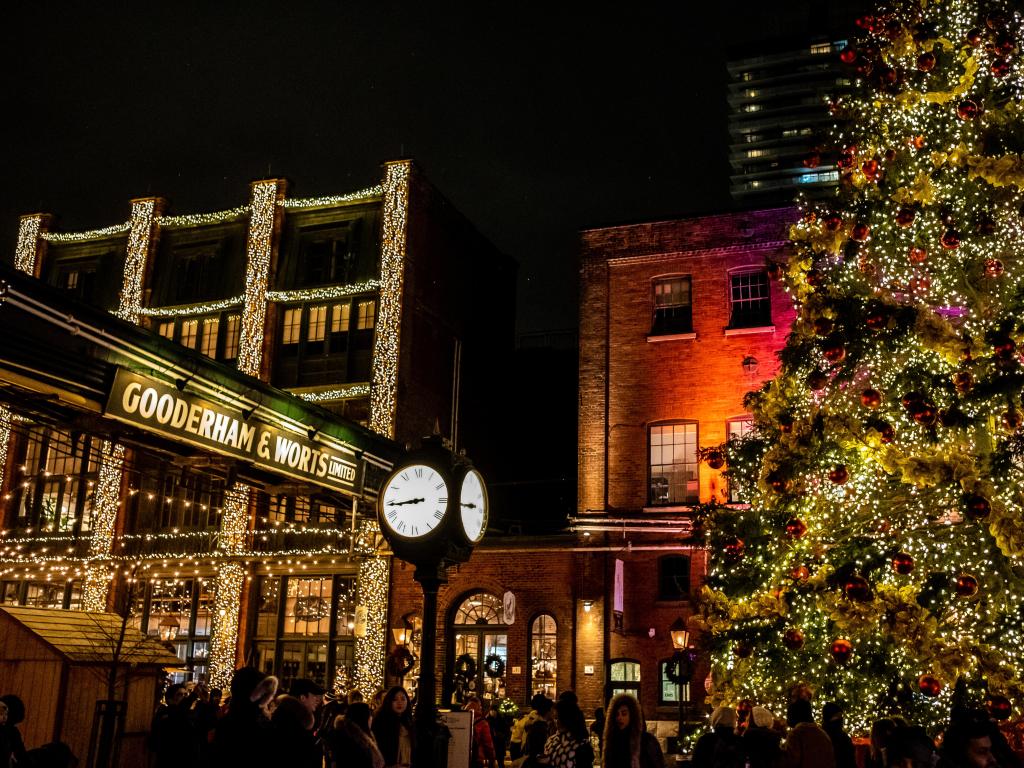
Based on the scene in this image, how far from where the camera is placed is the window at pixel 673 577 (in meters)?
22.3

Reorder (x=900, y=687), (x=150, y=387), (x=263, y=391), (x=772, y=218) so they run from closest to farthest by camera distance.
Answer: (x=150, y=387)
(x=263, y=391)
(x=900, y=687)
(x=772, y=218)

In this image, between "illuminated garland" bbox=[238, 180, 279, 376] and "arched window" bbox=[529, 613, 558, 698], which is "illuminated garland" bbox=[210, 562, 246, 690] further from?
"arched window" bbox=[529, 613, 558, 698]

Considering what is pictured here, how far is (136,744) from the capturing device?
12375 mm

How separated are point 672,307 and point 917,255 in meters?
12.8

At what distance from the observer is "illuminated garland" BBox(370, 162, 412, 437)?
2673 centimetres

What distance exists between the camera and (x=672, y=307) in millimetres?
24203

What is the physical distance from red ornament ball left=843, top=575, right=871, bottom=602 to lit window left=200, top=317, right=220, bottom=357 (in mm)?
23574

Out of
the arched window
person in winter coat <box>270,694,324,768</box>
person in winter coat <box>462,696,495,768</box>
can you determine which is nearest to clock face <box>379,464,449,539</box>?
person in winter coat <box>270,694,324,768</box>

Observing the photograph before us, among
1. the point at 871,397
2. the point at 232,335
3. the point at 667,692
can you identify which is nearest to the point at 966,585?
the point at 871,397

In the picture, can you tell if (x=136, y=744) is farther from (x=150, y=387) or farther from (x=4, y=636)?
(x=150, y=387)

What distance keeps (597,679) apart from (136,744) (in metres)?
11.9

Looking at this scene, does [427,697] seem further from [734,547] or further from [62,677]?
[62,677]

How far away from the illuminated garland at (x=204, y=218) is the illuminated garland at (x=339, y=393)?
6.50 meters

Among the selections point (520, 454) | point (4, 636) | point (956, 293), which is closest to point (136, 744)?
point (4, 636)
